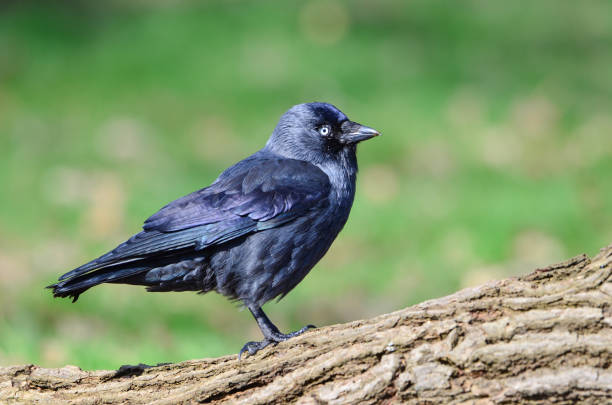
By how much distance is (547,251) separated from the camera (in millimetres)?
7191

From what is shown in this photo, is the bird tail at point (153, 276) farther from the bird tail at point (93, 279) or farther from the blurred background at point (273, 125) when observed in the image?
the blurred background at point (273, 125)

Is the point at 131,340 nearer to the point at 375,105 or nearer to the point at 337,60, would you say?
the point at 375,105

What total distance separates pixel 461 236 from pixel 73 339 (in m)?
3.54

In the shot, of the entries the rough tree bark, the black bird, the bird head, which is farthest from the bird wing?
the rough tree bark

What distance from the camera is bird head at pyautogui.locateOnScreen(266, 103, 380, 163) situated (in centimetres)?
499

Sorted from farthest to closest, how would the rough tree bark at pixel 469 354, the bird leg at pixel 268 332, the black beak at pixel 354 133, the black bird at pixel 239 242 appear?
the black beak at pixel 354 133, the black bird at pixel 239 242, the bird leg at pixel 268 332, the rough tree bark at pixel 469 354

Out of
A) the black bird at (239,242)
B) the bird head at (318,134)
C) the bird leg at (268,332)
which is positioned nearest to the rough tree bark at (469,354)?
the bird leg at (268,332)

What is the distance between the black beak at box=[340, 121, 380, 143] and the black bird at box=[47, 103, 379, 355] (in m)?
0.48

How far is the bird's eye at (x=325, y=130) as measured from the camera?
503cm

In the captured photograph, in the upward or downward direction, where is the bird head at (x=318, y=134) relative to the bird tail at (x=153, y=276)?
upward

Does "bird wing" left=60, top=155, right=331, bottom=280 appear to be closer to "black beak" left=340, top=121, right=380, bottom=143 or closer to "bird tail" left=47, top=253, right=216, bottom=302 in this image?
"bird tail" left=47, top=253, right=216, bottom=302

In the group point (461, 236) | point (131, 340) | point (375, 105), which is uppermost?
point (375, 105)

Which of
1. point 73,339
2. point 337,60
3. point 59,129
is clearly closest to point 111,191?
point 59,129

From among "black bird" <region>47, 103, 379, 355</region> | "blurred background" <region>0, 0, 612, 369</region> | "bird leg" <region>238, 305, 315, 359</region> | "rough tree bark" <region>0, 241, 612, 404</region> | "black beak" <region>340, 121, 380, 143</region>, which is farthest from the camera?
"blurred background" <region>0, 0, 612, 369</region>
